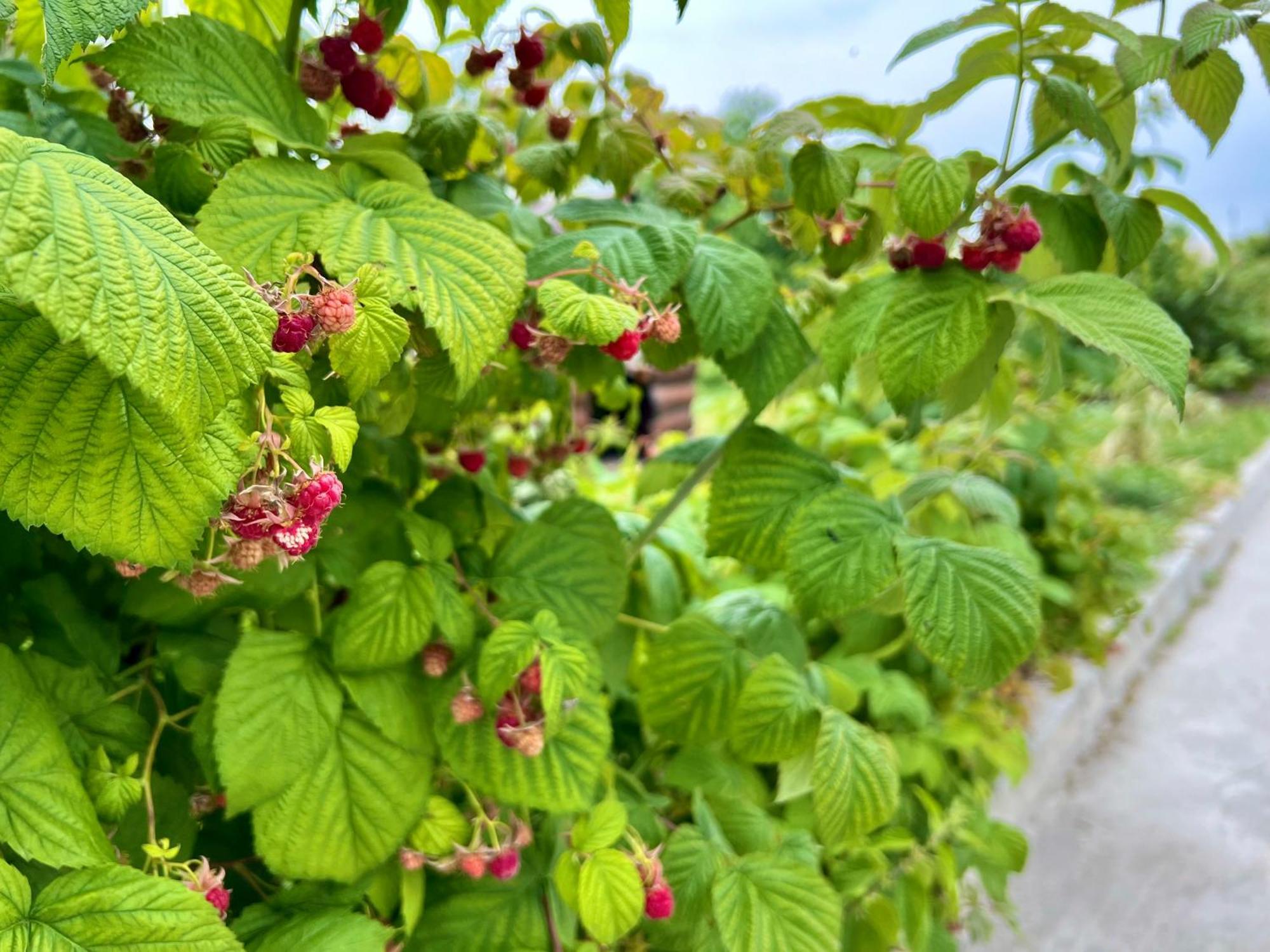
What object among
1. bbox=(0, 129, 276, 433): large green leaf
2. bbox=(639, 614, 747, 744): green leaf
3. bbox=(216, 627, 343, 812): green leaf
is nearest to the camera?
bbox=(0, 129, 276, 433): large green leaf

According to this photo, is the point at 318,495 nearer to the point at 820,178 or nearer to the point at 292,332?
the point at 292,332

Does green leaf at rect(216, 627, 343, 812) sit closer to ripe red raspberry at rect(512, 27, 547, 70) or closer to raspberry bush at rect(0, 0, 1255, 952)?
raspberry bush at rect(0, 0, 1255, 952)

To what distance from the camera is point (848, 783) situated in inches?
24.6

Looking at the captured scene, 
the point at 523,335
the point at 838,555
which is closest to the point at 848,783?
the point at 838,555

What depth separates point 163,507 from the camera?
0.35 metres

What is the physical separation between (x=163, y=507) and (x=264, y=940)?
0.27 metres

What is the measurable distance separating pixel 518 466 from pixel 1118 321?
55 cm

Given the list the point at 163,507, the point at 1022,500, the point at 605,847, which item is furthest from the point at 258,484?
the point at 1022,500

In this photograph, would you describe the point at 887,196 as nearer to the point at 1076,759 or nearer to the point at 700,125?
the point at 700,125

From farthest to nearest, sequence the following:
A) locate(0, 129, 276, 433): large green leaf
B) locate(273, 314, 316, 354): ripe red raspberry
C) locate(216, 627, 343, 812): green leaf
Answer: locate(216, 627, 343, 812): green leaf → locate(273, 314, 316, 354): ripe red raspberry → locate(0, 129, 276, 433): large green leaf

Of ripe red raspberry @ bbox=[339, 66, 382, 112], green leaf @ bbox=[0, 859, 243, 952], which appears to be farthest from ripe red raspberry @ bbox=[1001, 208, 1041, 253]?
green leaf @ bbox=[0, 859, 243, 952]

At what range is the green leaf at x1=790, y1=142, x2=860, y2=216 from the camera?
0.58 m

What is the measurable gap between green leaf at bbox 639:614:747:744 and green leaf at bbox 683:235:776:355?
250 millimetres

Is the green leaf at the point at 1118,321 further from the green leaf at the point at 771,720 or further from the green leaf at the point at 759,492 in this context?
the green leaf at the point at 771,720
